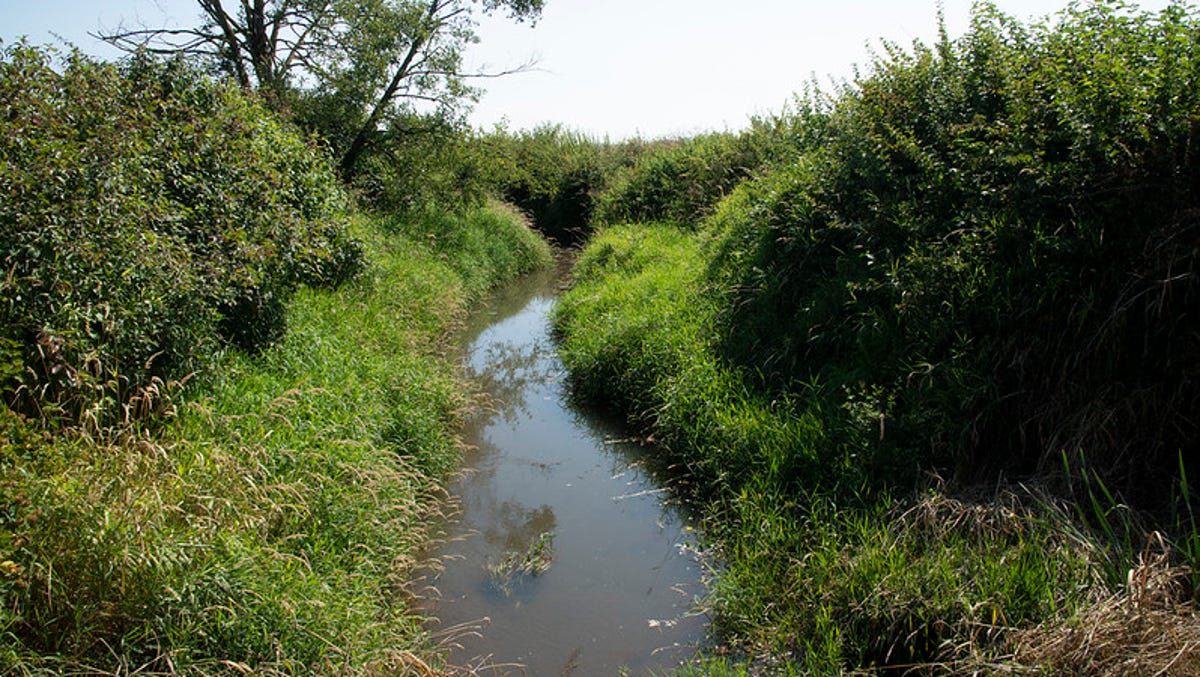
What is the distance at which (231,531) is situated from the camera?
3740mm

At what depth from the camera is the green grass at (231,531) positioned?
10.1 feet

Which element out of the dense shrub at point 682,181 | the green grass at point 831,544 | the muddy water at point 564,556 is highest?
the dense shrub at point 682,181

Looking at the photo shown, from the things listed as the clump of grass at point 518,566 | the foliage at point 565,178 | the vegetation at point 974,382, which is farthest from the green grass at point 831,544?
the foliage at point 565,178

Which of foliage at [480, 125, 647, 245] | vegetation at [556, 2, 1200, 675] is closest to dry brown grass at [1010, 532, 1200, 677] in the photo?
vegetation at [556, 2, 1200, 675]

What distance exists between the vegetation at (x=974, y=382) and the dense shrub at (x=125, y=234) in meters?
3.78

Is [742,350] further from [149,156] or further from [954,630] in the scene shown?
[149,156]

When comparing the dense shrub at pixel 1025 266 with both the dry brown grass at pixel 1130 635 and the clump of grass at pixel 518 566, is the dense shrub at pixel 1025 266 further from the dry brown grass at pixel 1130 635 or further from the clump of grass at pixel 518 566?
the clump of grass at pixel 518 566

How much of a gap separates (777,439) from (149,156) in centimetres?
538

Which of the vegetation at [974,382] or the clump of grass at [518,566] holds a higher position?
the vegetation at [974,382]

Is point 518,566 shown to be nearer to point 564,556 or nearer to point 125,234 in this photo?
point 564,556

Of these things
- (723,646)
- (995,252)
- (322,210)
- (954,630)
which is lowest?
(723,646)

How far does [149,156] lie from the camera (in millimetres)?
5918

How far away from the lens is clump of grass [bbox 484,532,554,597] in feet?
16.5

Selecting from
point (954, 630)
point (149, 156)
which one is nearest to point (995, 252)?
point (954, 630)
